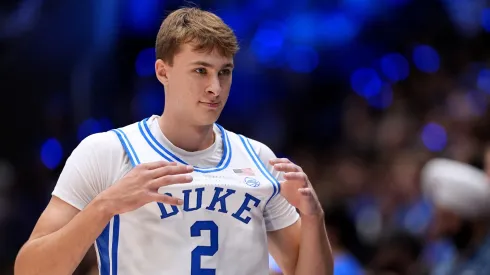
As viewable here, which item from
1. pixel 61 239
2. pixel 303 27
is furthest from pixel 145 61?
pixel 61 239

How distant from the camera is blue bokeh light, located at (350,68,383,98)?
1162cm

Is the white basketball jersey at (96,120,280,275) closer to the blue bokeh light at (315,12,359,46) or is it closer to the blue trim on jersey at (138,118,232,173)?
the blue trim on jersey at (138,118,232,173)

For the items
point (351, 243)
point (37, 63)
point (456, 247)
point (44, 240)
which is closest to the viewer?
point (44, 240)

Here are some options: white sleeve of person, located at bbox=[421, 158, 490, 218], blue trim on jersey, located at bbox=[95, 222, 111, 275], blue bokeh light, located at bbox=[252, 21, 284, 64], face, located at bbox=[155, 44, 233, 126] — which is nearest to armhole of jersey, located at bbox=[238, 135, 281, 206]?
face, located at bbox=[155, 44, 233, 126]

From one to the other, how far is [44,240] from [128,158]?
45cm

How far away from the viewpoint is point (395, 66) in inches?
464

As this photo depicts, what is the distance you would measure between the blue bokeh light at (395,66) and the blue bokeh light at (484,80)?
139cm

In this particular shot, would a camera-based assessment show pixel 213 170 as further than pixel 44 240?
Yes

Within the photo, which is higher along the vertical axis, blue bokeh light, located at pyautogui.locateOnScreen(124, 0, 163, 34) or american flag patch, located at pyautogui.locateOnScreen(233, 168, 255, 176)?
blue bokeh light, located at pyautogui.locateOnScreen(124, 0, 163, 34)

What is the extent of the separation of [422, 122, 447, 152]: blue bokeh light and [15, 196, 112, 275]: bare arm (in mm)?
5858

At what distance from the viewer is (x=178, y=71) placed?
3.80 metres

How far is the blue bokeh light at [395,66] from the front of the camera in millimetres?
11641

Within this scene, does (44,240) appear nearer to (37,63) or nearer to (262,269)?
(262,269)

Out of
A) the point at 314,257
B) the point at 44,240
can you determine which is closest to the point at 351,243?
the point at 314,257
